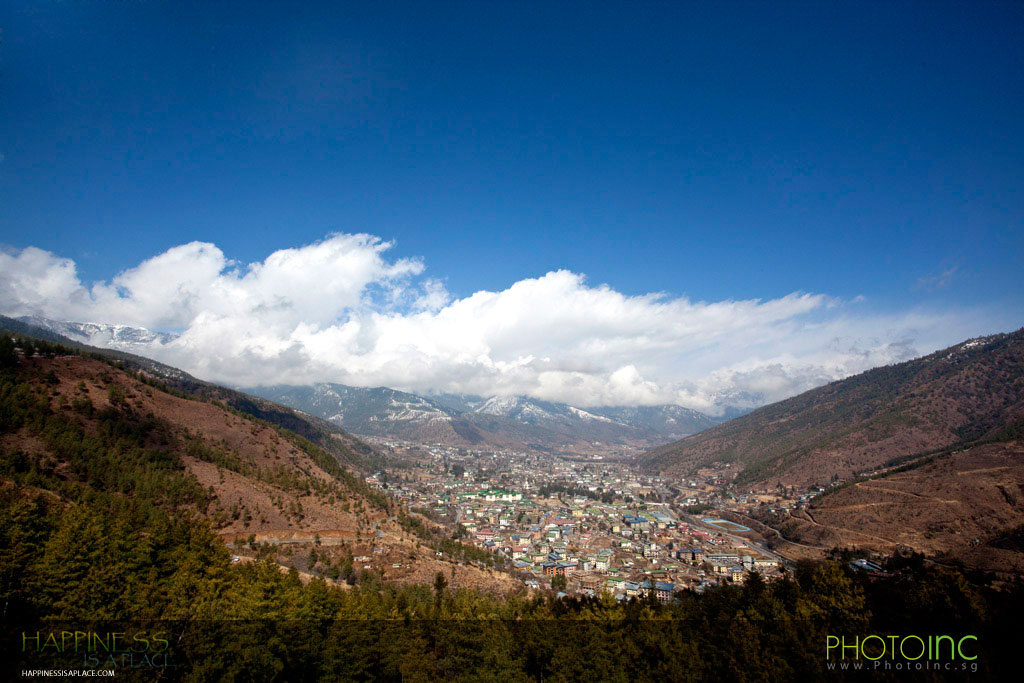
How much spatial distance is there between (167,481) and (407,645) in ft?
150

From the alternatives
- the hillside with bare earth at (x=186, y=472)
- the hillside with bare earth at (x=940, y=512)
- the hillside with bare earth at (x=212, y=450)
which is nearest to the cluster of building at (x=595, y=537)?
the hillside with bare earth at (x=940, y=512)

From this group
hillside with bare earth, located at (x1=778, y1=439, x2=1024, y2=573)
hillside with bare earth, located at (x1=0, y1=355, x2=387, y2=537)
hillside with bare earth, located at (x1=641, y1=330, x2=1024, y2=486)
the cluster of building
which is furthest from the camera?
hillside with bare earth, located at (x1=641, y1=330, x2=1024, y2=486)

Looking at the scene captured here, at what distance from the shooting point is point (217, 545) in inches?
1001

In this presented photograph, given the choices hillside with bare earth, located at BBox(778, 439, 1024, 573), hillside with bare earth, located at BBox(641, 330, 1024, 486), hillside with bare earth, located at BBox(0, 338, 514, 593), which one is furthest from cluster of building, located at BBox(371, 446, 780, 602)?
hillside with bare earth, located at BBox(641, 330, 1024, 486)

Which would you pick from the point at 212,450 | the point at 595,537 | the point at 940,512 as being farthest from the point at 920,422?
the point at 212,450

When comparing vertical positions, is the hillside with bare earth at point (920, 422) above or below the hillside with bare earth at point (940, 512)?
above

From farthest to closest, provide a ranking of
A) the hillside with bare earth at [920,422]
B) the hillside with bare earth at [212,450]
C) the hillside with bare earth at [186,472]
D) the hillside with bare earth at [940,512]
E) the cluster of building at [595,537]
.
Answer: the hillside with bare earth at [920,422]
the cluster of building at [595,537]
the hillside with bare earth at [940,512]
the hillside with bare earth at [212,450]
the hillside with bare earth at [186,472]

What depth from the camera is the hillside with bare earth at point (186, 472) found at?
155 ft

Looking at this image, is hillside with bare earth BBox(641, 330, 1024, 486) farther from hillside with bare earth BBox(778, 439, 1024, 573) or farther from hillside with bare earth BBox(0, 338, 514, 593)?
hillside with bare earth BBox(0, 338, 514, 593)

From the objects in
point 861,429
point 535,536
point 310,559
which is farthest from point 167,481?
point 861,429

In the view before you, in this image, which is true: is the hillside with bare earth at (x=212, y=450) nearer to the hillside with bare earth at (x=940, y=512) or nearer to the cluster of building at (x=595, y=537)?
the cluster of building at (x=595, y=537)

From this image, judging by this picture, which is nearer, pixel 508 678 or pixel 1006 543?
pixel 508 678

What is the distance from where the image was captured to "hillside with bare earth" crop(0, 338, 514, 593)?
47.2m

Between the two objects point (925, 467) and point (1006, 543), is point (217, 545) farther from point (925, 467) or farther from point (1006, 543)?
point (925, 467)
